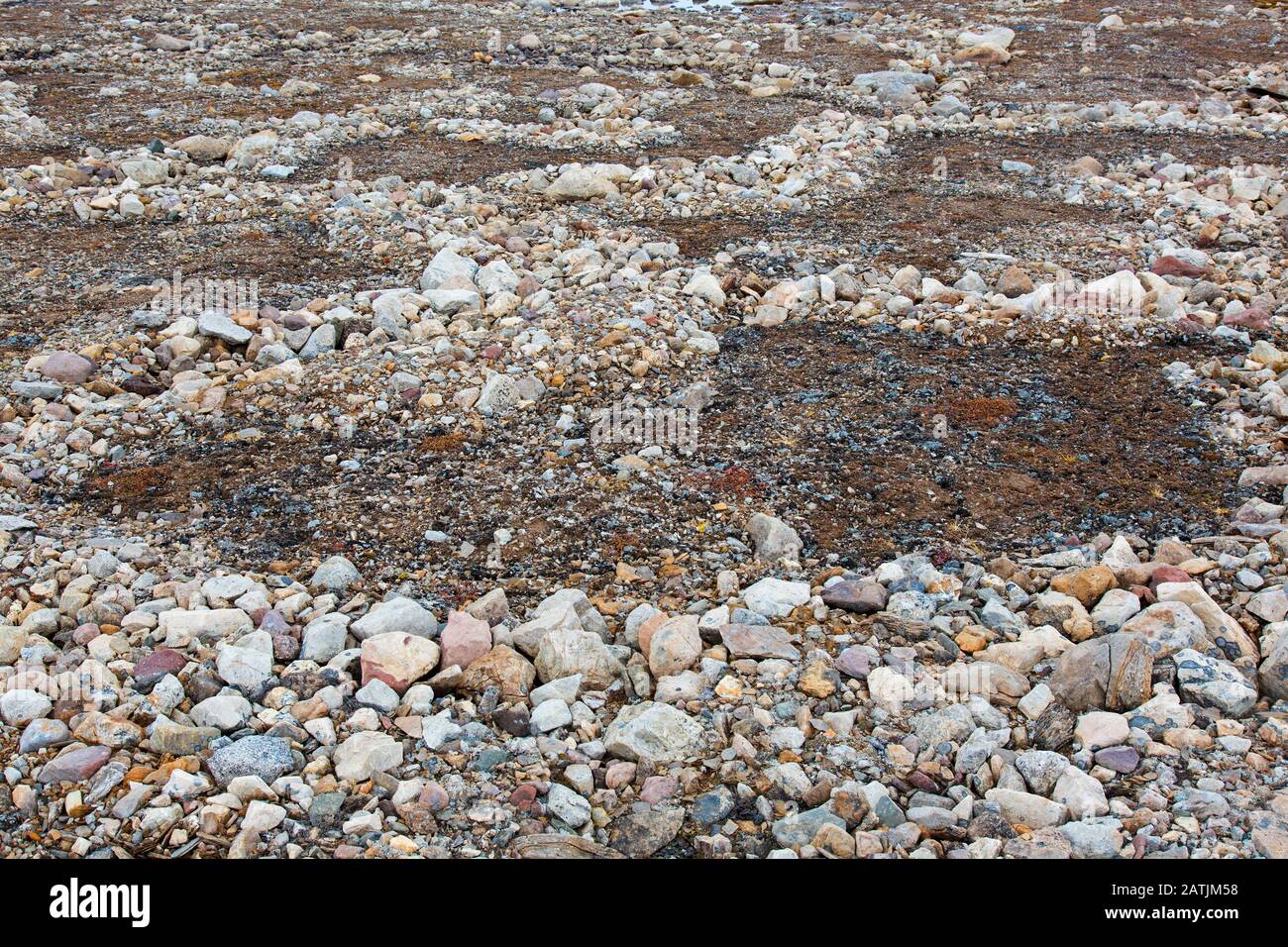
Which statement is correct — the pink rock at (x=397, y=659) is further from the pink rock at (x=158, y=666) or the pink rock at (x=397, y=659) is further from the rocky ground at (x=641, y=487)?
the pink rock at (x=158, y=666)

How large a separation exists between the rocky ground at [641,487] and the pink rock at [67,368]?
0.6 inches

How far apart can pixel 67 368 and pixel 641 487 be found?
11.1 ft

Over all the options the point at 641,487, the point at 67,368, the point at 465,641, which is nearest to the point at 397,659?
the point at 465,641

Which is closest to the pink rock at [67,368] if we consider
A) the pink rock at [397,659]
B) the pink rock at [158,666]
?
the pink rock at [158,666]

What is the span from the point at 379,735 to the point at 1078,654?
2.37 metres

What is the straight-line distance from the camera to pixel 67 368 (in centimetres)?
566

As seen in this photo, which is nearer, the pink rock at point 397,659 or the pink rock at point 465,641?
the pink rock at point 397,659

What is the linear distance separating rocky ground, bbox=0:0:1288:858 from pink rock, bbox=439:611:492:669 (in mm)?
13

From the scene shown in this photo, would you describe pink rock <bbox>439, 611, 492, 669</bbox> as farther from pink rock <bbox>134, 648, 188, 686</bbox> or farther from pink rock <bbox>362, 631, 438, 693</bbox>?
pink rock <bbox>134, 648, 188, 686</bbox>

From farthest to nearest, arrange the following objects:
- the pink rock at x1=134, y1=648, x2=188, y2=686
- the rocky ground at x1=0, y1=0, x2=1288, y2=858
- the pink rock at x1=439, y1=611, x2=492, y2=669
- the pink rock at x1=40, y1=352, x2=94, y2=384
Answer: the pink rock at x1=40, y1=352, x2=94, y2=384
the pink rock at x1=439, y1=611, x2=492, y2=669
the pink rock at x1=134, y1=648, x2=188, y2=686
the rocky ground at x1=0, y1=0, x2=1288, y2=858

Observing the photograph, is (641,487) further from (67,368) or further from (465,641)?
(67,368)

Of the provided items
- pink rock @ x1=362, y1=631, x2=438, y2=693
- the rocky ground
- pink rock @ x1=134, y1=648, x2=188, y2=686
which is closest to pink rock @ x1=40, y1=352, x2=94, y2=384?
the rocky ground

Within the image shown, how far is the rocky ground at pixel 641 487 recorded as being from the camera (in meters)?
3.07

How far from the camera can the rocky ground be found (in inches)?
121
